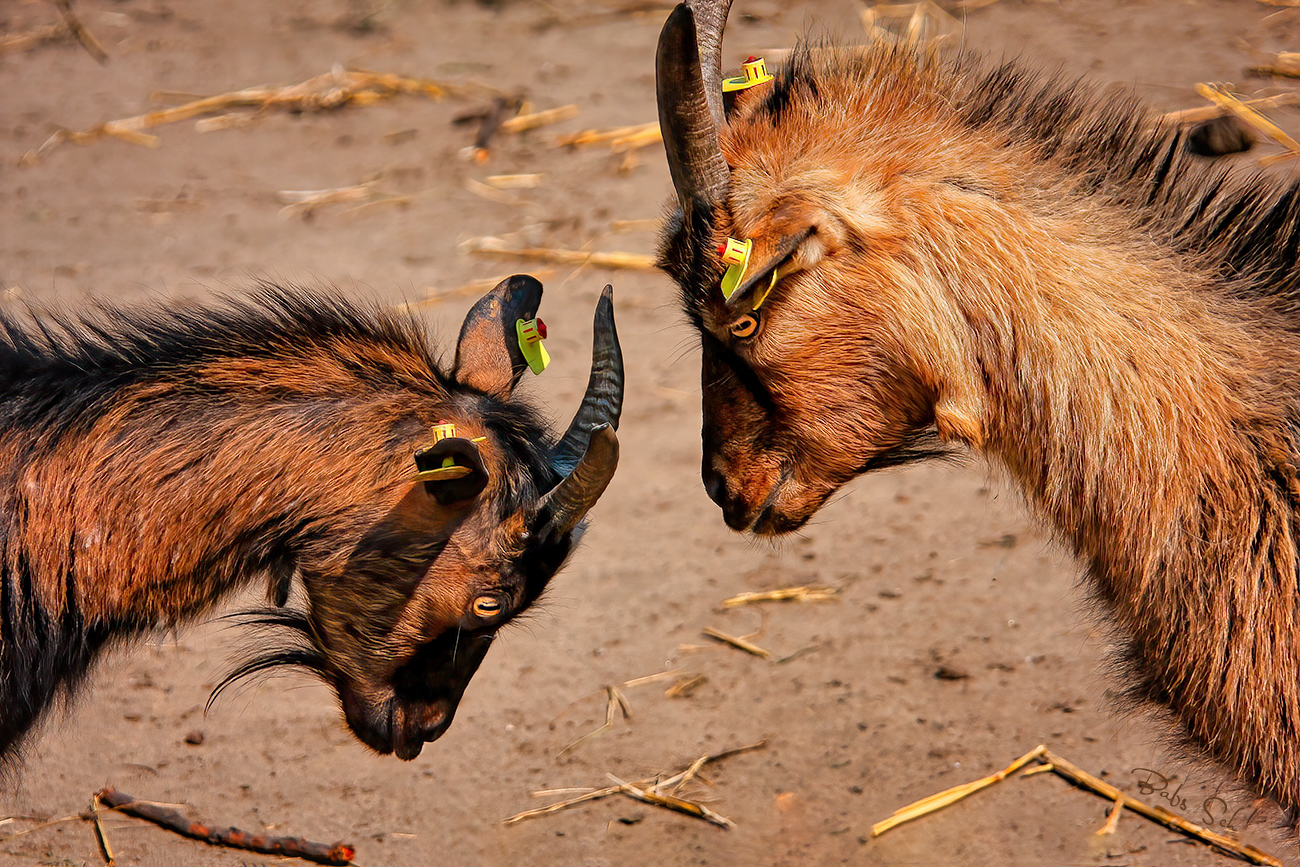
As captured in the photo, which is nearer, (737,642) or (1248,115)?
(737,642)

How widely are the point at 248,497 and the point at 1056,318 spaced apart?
2401 millimetres

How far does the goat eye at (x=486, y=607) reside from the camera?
3.65m

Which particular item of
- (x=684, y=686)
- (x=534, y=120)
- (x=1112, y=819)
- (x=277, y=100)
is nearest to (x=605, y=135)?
(x=534, y=120)

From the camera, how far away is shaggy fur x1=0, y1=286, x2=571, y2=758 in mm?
3531

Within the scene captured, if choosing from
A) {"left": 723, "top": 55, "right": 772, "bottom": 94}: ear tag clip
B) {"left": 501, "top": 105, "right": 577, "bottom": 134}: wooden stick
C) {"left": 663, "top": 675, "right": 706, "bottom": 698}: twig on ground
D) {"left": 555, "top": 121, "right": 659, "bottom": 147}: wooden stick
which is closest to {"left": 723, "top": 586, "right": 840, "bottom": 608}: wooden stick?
{"left": 663, "top": 675, "right": 706, "bottom": 698}: twig on ground

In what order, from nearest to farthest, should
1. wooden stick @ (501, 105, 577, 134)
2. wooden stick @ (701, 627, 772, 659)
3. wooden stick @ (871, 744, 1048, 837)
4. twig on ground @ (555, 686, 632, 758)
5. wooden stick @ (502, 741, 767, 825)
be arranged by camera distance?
wooden stick @ (871, 744, 1048, 837)
wooden stick @ (502, 741, 767, 825)
twig on ground @ (555, 686, 632, 758)
wooden stick @ (701, 627, 772, 659)
wooden stick @ (501, 105, 577, 134)

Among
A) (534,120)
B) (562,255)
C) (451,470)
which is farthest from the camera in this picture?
(534,120)

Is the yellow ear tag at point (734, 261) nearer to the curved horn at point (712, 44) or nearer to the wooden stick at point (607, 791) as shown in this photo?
the curved horn at point (712, 44)

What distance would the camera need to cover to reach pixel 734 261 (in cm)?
324

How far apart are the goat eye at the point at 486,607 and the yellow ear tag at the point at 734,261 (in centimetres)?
120

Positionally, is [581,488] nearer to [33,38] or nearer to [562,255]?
[562,255]

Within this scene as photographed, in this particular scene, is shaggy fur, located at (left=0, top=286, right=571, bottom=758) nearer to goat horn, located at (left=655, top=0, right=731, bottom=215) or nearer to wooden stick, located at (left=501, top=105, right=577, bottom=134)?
goat horn, located at (left=655, top=0, right=731, bottom=215)

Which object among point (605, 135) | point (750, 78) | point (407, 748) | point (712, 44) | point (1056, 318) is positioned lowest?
point (407, 748)

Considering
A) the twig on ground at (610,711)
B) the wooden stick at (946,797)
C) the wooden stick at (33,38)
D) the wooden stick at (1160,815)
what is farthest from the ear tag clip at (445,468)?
the wooden stick at (33,38)
